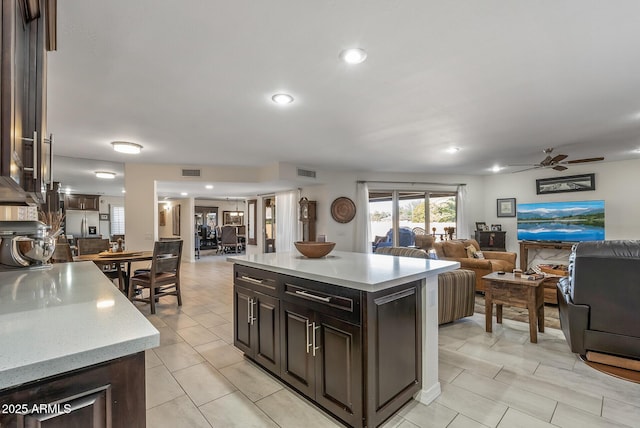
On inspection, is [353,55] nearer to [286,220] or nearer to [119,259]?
[119,259]

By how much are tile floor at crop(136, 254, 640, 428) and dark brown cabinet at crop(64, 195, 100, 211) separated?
8.31m

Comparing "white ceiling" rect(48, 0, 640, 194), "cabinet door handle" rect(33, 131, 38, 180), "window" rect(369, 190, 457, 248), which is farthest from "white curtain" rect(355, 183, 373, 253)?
"cabinet door handle" rect(33, 131, 38, 180)

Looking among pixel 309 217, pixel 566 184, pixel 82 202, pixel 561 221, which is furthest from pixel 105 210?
Answer: pixel 566 184

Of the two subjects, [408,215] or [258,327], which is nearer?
[258,327]

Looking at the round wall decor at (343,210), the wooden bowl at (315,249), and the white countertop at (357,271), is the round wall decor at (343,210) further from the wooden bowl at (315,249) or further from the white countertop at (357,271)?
the white countertop at (357,271)

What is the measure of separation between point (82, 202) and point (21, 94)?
34.4 ft

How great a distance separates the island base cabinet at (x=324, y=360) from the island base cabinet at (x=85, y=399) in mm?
1171

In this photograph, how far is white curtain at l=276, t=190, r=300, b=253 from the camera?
7.42 metres

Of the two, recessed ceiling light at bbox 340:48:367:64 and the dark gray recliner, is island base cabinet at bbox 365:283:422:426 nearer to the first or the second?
recessed ceiling light at bbox 340:48:367:64

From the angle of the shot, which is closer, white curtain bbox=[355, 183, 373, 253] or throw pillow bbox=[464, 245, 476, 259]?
throw pillow bbox=[464, 245, 476, 259]

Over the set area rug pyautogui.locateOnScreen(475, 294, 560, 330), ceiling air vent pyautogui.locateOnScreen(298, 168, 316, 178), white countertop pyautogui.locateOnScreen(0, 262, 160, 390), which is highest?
ceiling air vent pyautogui.locateOnScreen(298, 168, 316, 178)

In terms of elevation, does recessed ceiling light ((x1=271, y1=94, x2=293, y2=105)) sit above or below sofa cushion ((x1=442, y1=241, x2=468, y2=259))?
above

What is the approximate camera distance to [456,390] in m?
2.24

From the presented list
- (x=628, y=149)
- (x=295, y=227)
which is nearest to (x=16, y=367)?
(x=295, y=227)
